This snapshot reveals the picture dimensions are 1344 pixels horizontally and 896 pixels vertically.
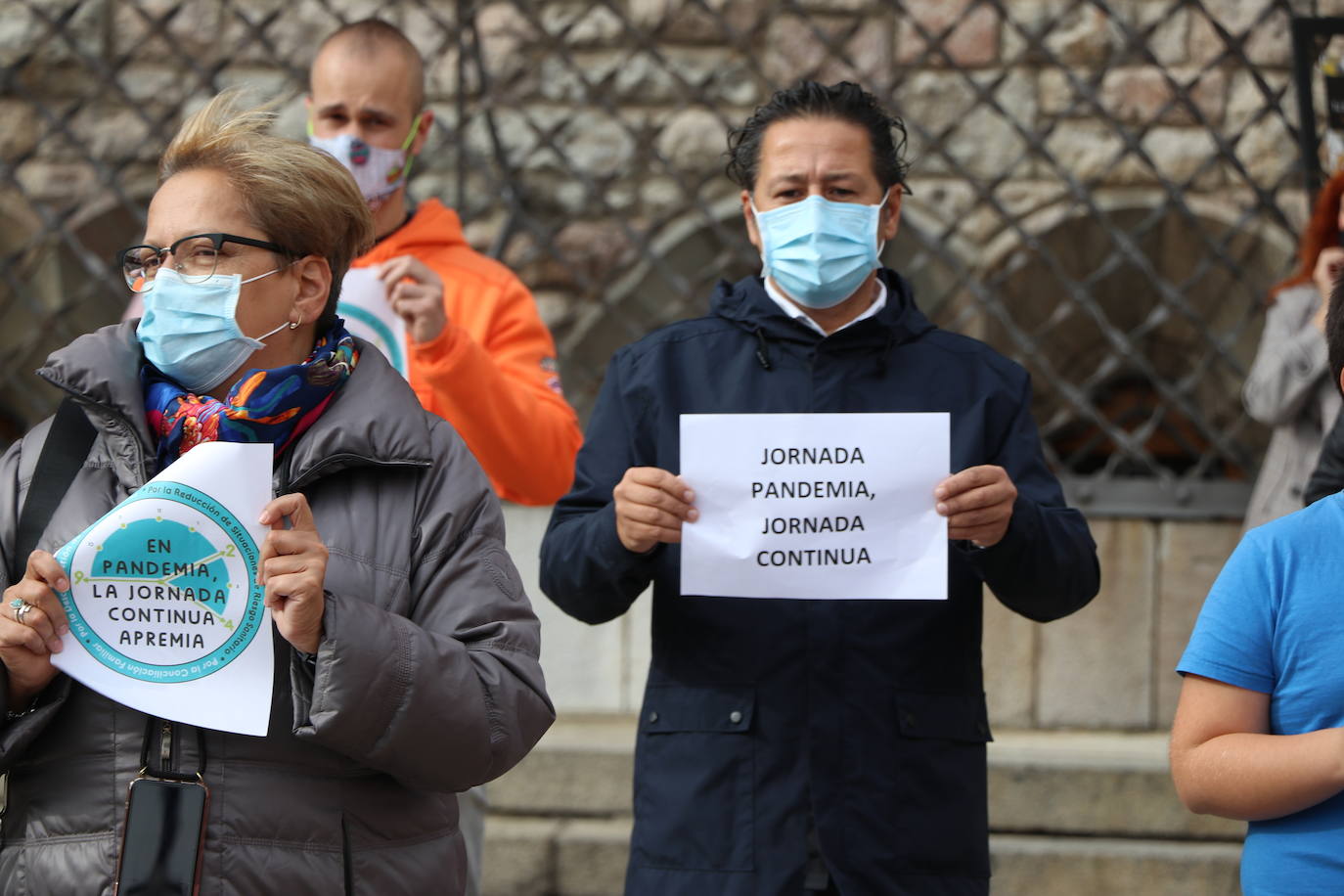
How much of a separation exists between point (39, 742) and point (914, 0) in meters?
4.27

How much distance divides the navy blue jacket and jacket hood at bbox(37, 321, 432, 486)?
0.47 meters

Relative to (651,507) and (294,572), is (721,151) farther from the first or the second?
(294,572)

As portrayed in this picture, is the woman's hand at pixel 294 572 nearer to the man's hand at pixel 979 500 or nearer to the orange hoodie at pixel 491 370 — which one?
the man's hand at pixel 979 500

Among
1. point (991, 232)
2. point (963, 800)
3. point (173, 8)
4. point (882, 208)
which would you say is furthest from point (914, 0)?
point (963, 800)

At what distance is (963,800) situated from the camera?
2.43 meters

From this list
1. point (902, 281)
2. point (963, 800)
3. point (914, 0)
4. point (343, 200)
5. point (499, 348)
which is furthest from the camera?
point (914, 0)

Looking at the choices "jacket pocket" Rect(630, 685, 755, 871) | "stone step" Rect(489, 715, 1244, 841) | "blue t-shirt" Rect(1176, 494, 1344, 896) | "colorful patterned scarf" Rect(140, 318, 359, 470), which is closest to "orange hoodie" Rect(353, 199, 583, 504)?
"jacket pocket" Rect(630, 685, 755, 871)

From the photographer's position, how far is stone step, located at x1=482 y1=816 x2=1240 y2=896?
4.33 meters

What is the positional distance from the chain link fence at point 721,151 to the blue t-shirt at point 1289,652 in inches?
120

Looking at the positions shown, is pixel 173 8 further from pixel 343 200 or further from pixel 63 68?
pixel 343 200

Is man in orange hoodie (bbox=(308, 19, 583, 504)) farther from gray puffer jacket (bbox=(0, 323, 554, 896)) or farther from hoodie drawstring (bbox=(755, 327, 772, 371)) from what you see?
gray puffer jacket (bbox=(0, 323, 554, 896))

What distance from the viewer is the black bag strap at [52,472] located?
6.25 feet

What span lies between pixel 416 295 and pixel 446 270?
36cm

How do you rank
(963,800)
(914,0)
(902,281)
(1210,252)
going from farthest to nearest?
(914,0) < (1210,252) < (902,281) < (963,800)
